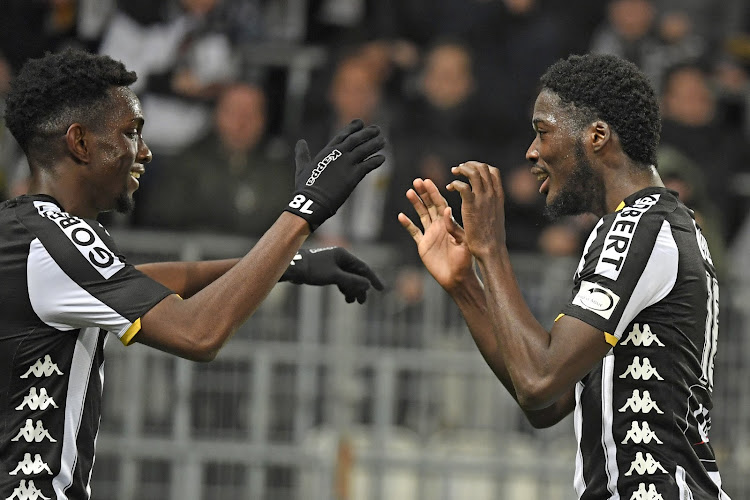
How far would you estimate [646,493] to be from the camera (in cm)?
401

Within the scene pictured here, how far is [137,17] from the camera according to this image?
9.86m

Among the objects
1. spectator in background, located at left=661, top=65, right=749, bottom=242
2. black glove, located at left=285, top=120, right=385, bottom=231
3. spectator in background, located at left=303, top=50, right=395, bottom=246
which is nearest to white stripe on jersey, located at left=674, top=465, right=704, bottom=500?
black glove, located at left=285, top=120, right=385, bottom=231

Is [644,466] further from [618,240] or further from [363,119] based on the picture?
[363,119]

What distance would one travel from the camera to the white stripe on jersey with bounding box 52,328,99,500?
13.3 ft

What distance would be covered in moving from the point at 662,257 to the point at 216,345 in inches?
59.5

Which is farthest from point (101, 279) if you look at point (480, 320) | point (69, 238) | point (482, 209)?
point (480, 320)

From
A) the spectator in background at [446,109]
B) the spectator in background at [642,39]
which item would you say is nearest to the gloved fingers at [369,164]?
the spectator in background at [446,109]

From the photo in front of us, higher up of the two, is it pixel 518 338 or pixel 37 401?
pixel 518 338

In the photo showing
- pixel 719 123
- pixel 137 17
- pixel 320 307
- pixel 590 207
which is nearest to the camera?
pixel 590 207

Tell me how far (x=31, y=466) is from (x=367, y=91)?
6338 mm

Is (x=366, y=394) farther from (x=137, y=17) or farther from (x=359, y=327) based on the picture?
(x=137, y=17)

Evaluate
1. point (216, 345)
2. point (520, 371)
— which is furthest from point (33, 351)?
point (520, 371)

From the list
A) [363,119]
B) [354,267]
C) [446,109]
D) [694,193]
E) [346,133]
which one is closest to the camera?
[346,133]

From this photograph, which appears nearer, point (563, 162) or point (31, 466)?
point (31, 466)
